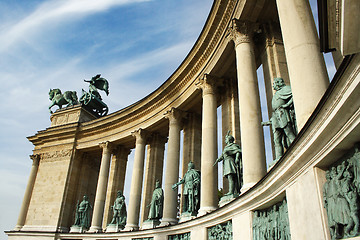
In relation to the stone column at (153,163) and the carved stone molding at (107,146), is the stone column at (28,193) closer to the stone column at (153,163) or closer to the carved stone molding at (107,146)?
the carved stone molding at (107,146)

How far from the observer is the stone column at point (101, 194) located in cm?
4159

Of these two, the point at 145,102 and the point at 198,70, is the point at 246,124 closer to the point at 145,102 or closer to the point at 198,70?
the point at 198,70

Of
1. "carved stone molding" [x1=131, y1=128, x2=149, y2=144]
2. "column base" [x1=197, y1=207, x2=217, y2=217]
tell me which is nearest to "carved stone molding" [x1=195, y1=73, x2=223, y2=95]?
"column base" [x1=197, y1=207, x2=217, y2=217]

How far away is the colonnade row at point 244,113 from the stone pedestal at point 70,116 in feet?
33.0

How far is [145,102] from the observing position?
133ft

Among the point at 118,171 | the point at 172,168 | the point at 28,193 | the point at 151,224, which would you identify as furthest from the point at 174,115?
the point at 28,193

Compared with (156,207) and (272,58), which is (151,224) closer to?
(156,207)

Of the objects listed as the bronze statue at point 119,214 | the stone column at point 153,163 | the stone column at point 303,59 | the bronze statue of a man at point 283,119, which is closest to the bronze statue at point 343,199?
the stone column at point 303,59

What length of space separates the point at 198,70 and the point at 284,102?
17.6 m

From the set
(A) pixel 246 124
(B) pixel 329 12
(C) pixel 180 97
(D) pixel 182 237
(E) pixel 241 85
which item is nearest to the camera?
(B) pixel 329 12

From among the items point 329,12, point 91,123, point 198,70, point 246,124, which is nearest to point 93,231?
point 91,123

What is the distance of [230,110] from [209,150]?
6.61 metres

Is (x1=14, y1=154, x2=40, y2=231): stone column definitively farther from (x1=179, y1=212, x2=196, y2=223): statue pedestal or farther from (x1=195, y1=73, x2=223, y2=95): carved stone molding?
(x1=195, y1=73, x2=223, y2=95): carved stone molding

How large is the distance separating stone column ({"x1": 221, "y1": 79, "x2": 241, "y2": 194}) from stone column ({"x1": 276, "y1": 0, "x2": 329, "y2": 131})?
15.1 meters
